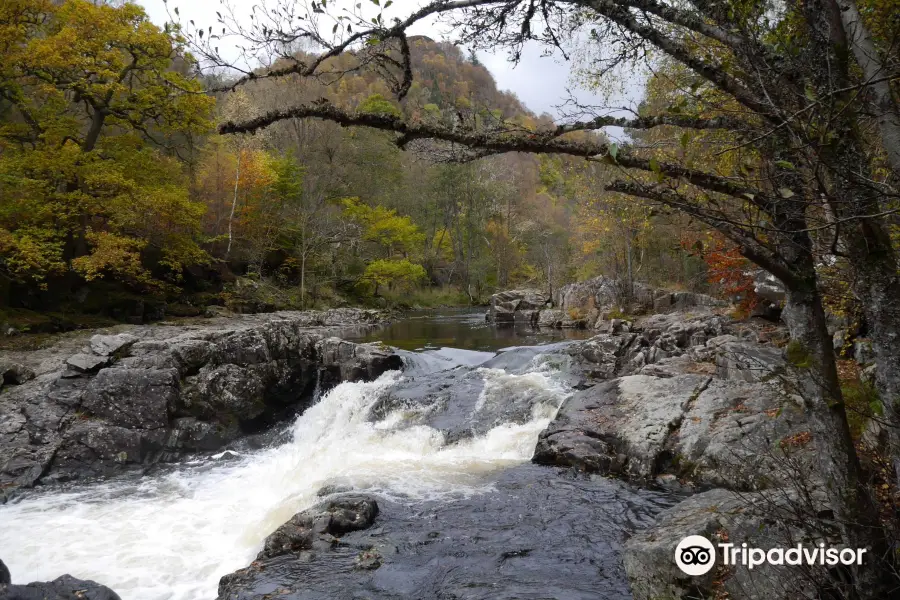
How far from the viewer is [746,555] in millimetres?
3492

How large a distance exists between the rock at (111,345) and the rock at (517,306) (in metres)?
17.3

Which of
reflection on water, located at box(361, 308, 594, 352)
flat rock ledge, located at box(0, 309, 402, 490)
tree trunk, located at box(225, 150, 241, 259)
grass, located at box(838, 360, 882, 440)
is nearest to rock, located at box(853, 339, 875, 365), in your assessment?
grass, located at box(838, 360, 882, 440)

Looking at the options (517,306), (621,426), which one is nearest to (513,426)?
(621,426)

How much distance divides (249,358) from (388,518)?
6.71m

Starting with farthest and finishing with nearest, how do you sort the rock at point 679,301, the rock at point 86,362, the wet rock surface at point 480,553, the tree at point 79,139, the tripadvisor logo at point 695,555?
1. the rock at point 679,301
2. the tree at point 79,139
3. the rock at point 86,362
4. the wet rock surface at point 480,553
5. the tripadvisor logo at point 695,555

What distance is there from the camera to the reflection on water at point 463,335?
17.2 meters

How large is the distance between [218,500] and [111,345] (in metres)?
4.79

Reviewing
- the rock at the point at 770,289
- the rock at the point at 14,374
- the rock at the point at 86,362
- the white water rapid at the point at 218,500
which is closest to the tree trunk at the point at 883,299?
the white water rapid at the point at 218,500

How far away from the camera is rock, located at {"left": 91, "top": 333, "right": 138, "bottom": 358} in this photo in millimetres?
9930

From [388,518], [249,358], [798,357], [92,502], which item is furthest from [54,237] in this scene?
[798,357]

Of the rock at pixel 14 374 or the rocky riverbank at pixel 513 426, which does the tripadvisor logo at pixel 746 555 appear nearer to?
the rocky riverbank at pixel 513 426

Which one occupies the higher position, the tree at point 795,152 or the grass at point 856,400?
the tree at point 795,152

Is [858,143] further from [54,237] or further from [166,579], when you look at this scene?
[54,237]

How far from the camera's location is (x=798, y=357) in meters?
2.80
